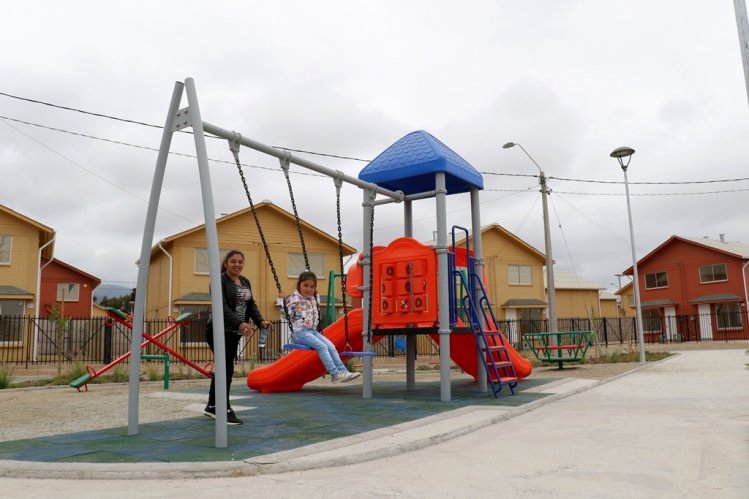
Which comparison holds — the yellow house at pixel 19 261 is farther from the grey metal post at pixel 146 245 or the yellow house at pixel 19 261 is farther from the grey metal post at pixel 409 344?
the grey metal post at pixel 146 245

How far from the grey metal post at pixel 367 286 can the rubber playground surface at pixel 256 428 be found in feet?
1.02

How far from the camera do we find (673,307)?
152 ft

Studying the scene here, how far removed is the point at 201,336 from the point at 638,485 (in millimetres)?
27838

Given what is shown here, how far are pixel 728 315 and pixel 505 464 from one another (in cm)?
4456

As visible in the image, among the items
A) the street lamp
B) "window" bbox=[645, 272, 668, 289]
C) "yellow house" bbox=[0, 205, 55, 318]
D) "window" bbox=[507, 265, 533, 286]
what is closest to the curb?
the street lamp

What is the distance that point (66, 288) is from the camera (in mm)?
42812

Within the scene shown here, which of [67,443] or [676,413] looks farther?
[676,413]

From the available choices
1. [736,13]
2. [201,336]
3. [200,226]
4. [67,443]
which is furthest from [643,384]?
[200,226]

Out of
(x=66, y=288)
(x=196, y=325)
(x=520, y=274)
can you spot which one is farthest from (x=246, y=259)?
(x=520, y=274)

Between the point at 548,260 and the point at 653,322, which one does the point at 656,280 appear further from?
the point at 548,260

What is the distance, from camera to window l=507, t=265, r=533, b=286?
43875 mm

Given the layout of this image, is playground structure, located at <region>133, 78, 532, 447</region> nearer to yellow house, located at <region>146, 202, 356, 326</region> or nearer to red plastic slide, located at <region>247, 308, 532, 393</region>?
red plastic slide, located at <region>247, 308, 532, 393</region>

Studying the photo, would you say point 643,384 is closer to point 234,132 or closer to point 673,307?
point 234,132

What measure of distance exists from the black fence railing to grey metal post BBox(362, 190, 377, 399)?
12.4ft
